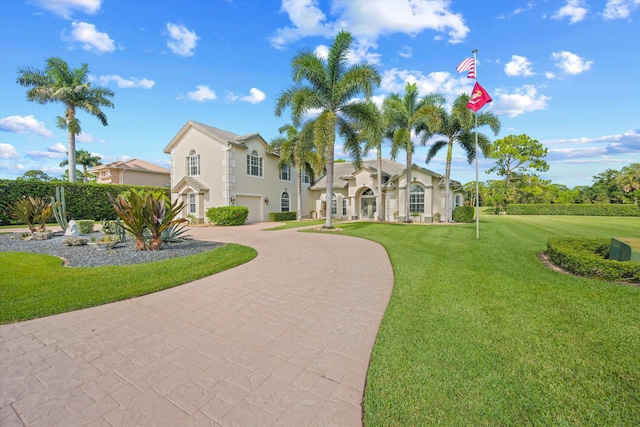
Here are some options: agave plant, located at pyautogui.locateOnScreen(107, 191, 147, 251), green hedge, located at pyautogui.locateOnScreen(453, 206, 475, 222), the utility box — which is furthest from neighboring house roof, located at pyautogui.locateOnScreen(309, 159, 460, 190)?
agave plant, located at pyautogui.locateOnScreen(107, 191, 147, 251)

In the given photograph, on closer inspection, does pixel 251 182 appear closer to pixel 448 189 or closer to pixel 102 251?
pixel 102 251

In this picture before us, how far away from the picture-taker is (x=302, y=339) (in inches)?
137

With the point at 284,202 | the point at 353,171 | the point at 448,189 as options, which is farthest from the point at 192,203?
the point at 448,189

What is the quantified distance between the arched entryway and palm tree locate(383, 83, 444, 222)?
507 centimetres

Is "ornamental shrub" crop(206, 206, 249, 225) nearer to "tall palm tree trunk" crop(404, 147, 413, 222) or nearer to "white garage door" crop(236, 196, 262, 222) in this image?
"white garage door" crop(236, 196, 262, 222)

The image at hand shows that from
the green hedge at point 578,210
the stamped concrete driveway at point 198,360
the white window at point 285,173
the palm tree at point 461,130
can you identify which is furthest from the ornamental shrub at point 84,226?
the green hedge at point 578,210

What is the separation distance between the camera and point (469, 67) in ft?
40.8

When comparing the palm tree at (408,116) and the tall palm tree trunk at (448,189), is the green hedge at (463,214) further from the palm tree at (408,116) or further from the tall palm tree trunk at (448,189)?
the palm tree at (408,116)

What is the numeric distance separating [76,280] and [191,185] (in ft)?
54.2

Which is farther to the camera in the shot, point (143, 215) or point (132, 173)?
point (132, 173)

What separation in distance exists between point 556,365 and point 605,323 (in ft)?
5.63

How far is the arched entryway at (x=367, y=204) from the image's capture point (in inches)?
1000

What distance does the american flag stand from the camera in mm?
12336

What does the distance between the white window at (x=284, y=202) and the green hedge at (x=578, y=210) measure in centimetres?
3140
